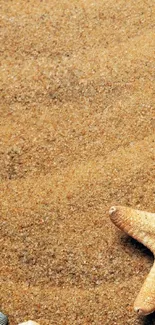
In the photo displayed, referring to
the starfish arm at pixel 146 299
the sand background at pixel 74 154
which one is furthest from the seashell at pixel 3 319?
the starfish arm at pixel 146 299

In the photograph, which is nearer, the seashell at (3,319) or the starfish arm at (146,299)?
the starfish arm at (146,299)

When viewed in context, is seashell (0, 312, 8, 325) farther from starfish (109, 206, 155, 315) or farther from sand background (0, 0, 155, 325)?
starfish (109, 206, 155, 315)

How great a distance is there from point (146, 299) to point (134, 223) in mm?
285

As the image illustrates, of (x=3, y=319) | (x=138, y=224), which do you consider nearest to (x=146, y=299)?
(x=138, y=224)

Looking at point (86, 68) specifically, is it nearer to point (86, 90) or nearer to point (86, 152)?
point (86, 90)

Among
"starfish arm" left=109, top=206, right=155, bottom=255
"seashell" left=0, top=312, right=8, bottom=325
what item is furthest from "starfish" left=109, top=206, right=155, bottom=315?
"seashell" left=0, top=312, right=8, bottom=325

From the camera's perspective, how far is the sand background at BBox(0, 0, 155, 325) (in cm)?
244

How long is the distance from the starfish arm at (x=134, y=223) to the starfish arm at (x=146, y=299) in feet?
0.49

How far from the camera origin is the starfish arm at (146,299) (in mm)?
2270

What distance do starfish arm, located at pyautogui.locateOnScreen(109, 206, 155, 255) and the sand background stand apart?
10 cm

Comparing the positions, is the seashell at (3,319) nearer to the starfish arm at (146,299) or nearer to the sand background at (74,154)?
the sand background at (74,154)

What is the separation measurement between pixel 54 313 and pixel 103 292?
0.21 meters

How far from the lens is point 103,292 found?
2.43 metres

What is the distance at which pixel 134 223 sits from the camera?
2352 millimetres
